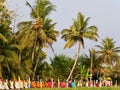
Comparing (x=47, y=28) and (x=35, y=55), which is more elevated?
(x=47, y=28)

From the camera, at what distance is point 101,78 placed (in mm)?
64938

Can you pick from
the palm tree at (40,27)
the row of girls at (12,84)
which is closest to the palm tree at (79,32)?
the palm tree at (40,27)

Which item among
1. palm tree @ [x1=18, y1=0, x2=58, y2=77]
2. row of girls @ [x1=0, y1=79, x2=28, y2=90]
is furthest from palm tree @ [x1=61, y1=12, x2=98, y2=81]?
row of girls @ [x1=0, y1=79, x2=28, y2=90]

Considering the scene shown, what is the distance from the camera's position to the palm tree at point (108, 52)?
66.0 m

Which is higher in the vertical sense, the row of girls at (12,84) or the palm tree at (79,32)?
the palm tree at (79,32)

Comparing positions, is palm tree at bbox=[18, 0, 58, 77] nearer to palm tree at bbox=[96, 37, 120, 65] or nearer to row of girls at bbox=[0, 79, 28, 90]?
row of girls at bbox=[0, 79, 28, 90]

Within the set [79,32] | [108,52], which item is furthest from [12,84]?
[108,52]

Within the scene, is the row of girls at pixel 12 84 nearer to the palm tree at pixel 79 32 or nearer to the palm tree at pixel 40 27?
the palm tree at pixel 40 27

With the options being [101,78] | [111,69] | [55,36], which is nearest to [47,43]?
[55,36]

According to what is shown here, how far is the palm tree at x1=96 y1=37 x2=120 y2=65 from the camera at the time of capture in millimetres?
66031

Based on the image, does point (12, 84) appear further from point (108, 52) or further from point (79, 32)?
point (108, 52)

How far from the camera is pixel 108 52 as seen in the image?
6594cm

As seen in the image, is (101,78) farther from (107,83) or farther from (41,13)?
(41,13)

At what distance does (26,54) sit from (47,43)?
10.4 ft
